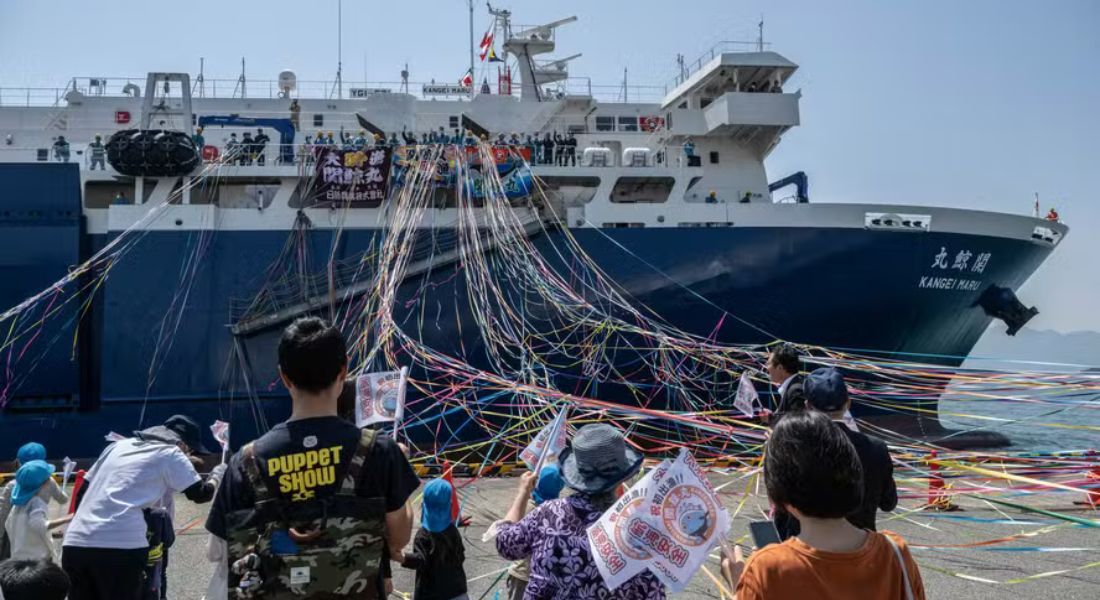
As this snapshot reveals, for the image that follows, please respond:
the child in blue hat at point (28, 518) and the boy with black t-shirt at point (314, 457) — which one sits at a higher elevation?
the boy with black t-shirt at point (314, 457)

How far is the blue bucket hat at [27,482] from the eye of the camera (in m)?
4.12

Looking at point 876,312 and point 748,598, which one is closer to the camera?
point 748,598

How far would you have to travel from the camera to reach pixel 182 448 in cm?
394

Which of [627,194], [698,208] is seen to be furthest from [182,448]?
[627,194]

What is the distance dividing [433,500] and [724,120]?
13508mm

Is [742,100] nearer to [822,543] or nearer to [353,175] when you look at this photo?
[353,175]

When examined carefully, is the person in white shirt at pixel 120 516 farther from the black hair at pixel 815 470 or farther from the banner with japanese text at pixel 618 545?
the black hair at pixel 815 470

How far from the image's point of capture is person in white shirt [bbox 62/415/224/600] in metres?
3.47

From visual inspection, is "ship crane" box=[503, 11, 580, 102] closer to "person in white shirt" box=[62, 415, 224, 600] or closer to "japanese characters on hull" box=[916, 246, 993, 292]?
"japanese characters on hull" box=[916, 246, 993, 292]

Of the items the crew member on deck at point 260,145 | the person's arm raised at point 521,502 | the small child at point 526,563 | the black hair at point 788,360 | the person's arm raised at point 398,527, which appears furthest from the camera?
the crew member on deck at point 260,145

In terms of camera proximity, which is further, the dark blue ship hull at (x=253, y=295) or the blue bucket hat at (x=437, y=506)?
the dark blue ship hull at (x=253, y=295)

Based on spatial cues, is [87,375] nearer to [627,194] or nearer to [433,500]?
[627,194]

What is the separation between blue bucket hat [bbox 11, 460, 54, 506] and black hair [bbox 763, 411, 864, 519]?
412cm

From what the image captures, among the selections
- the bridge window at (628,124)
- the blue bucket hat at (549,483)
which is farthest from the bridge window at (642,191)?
the blue bucket hat at (549,483)
